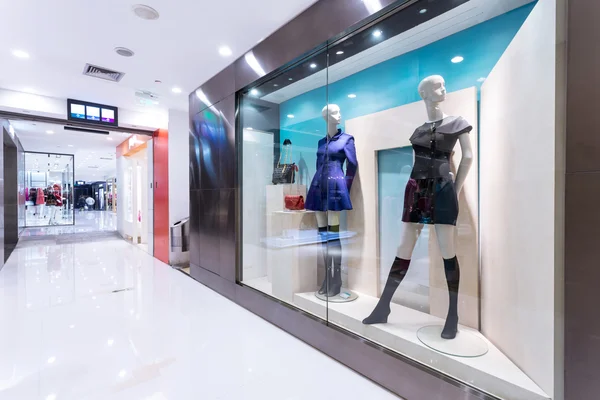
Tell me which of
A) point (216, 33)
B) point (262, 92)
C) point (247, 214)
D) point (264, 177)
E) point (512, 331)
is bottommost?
point (512, 331)

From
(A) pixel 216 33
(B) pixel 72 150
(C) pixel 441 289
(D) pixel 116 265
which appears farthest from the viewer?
(B) pixel 72 150

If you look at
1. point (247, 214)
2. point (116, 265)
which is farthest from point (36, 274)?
point (247, 214)

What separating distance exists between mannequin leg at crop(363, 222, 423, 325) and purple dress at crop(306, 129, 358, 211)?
69cm

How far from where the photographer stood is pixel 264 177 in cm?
369

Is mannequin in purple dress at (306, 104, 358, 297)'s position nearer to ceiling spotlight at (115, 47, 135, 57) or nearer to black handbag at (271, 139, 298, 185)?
black handbag at (271, 139, 298, 185)

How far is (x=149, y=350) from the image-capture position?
98.3 inches

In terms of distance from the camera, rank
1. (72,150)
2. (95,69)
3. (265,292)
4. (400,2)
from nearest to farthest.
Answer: (400,2), (265,292), (95,69), (72,150)

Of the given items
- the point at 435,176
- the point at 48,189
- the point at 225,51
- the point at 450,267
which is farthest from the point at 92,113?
the point at 48,189

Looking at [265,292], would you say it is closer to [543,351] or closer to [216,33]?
→ [543,351]

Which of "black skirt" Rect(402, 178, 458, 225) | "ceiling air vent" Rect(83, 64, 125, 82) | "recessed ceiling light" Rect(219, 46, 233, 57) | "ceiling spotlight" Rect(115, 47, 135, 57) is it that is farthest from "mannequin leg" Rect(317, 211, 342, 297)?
"ceiling air vent" Rect(83, 64, 125, 82)

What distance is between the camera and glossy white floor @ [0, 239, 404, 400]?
198cm

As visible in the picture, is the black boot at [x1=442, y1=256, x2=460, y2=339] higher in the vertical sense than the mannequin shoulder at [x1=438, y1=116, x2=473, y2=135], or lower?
lower

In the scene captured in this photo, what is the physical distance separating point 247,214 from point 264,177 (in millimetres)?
537

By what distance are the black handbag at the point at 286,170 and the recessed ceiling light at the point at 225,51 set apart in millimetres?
1251
